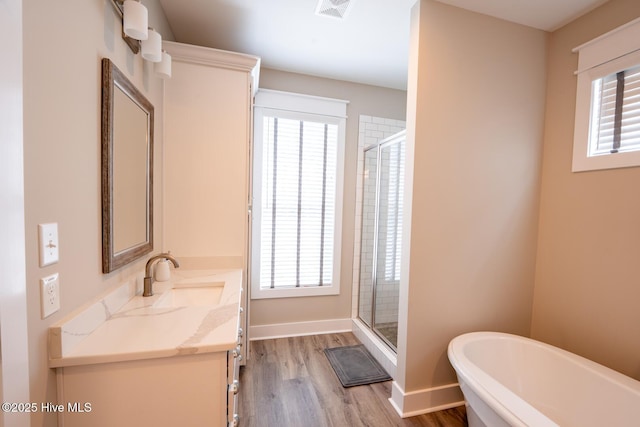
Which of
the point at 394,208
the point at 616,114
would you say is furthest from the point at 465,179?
the point at 616,114

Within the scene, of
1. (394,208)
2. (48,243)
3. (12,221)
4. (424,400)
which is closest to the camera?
(12,221)

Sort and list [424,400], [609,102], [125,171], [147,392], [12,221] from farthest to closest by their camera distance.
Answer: [424,400] → [609,102] → [125,171] → [147,392] → [12,221]

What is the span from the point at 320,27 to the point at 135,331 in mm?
2243

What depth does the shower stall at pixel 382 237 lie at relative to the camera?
2449mm

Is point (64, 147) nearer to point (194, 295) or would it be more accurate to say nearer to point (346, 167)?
point (194, 295)

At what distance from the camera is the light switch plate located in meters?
0.75

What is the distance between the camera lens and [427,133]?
170 cm

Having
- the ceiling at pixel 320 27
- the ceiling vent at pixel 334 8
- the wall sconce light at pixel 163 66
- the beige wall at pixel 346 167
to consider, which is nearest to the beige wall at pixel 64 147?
the wall sconce light at pixel 163 66

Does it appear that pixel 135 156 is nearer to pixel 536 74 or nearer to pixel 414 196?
pixel 414 196

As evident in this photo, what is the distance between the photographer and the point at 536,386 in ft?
5.21

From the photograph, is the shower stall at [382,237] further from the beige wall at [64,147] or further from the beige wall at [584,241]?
the beige wall at [64,147]

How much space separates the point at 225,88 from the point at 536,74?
7.48 feet

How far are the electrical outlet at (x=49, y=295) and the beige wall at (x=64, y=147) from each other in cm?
2

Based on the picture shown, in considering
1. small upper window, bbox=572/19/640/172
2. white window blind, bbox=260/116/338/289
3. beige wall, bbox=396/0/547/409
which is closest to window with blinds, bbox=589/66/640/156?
→ small upper window, bbox=572/19/640/172
